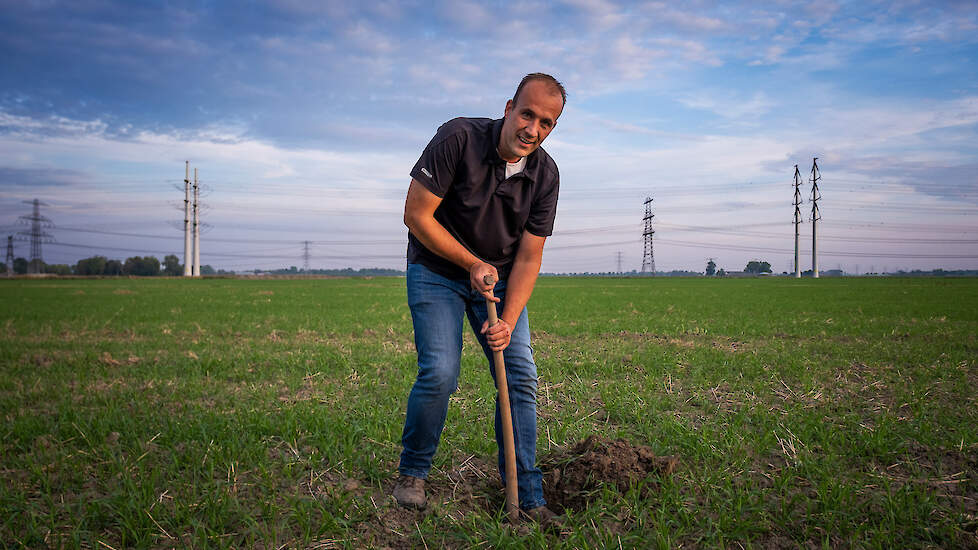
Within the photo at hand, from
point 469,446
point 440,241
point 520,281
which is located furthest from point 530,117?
point 469,446

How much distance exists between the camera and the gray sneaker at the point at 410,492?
3.25 meters

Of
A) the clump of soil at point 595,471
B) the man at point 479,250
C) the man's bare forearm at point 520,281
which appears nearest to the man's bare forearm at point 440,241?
the man at point 479,250

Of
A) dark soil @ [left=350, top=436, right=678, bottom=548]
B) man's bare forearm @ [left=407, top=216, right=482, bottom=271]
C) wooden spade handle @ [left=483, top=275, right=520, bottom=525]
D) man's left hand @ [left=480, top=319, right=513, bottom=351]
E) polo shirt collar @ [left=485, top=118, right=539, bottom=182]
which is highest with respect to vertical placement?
polo shirt collar @ [left=485, top=118, right=539, bottom=182]

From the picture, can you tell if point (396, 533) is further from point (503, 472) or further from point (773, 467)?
point (773, 467)

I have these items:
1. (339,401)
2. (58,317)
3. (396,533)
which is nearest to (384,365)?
(339,401)

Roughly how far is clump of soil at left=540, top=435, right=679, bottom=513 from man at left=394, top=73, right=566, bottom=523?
28cm

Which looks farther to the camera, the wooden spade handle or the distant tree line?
the distant tree line

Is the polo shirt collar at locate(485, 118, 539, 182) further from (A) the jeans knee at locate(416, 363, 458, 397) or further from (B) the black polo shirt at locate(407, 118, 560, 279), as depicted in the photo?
(A) the jeans knee at locate(416, 363, 458, 397)

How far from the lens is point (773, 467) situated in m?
3.91

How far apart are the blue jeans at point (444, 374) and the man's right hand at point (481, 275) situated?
0.22 metres

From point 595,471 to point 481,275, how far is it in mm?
1457

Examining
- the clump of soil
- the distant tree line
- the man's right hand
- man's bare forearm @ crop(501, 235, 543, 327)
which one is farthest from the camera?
the distant tree line

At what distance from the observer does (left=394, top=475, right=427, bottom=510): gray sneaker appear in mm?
3246

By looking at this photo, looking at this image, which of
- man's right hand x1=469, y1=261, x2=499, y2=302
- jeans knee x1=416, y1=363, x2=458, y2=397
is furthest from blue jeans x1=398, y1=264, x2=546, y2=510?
man's right hand x1=469, y1=261, x2=499, y2=302
